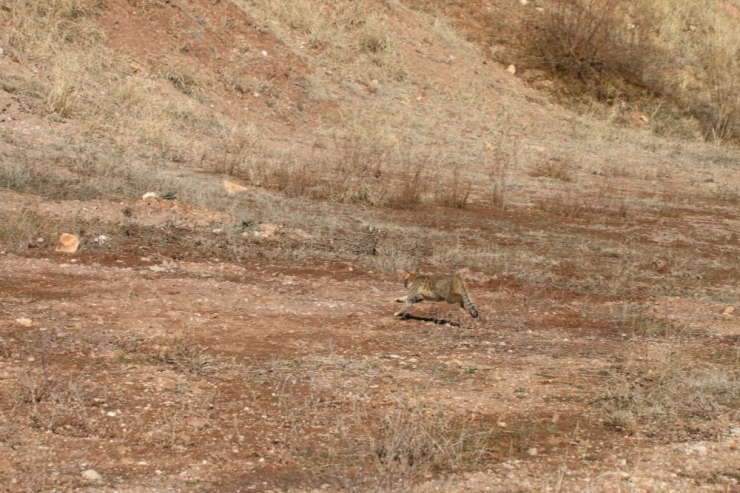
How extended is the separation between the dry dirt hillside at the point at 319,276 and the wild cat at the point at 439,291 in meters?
0.19

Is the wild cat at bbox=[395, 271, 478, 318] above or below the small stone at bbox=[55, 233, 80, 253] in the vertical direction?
above

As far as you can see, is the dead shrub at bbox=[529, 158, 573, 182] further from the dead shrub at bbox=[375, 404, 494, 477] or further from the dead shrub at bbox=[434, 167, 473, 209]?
the dead shrub at bbox=[375, 404, 494, 477]

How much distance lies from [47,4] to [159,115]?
326 centimetres

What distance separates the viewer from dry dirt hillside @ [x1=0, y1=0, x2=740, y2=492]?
414 centimetres

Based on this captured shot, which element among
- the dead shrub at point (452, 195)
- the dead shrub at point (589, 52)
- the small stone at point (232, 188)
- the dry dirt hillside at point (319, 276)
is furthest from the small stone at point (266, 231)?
the dead shrub at point (589, 52)

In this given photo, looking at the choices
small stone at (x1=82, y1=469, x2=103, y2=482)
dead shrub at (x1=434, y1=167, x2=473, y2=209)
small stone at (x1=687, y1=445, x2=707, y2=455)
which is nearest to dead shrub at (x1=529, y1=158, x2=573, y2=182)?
dead shrub at (x1=434, y1=167, x2=473, y2=209)

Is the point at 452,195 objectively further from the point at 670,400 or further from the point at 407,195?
the point at 670,400

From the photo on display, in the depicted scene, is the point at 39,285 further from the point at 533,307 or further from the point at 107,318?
the point at 533,307

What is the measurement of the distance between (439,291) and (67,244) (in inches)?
120

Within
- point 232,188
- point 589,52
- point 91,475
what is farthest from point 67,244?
point 589,52

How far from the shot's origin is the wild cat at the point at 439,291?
6.14 meters

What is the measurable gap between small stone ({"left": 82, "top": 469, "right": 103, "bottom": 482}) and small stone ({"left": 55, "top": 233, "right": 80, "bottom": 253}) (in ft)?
12.5

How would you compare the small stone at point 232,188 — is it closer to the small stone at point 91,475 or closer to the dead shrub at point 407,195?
the dead shrub at point 407,195

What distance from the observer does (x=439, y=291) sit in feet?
20.3
